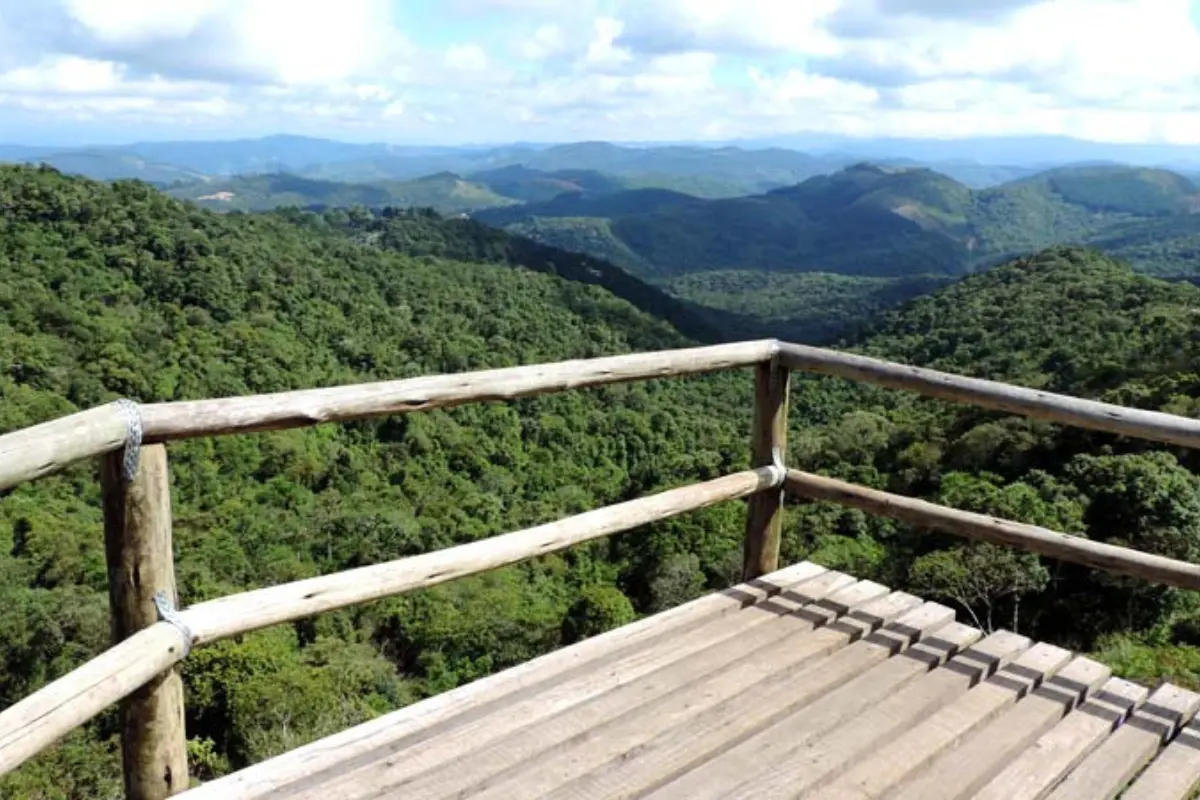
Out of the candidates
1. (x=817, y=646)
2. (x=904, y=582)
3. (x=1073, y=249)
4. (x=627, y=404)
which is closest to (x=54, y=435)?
(x=817, y=646)

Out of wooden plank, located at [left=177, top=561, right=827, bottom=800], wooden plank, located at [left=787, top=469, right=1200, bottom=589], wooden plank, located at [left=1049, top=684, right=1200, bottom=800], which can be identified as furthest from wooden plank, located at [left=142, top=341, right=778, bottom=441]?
wooden plank, located at [left=1049, top=684, right=1200, bottom=800]

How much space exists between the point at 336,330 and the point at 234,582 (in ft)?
81.2

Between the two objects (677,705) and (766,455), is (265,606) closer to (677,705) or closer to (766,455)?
(677,705)

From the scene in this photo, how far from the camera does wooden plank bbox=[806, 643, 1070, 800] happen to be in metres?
1.88

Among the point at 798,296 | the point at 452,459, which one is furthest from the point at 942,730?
the point at 798,296

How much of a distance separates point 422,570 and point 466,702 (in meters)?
0.32

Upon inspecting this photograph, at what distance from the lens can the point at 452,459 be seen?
3700cm

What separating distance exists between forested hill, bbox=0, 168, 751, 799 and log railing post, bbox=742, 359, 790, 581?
28.7 ft

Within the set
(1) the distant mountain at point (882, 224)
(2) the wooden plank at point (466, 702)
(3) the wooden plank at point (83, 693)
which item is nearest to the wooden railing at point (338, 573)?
(3) the wooden plank at point (83, 693)

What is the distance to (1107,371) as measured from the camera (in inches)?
998

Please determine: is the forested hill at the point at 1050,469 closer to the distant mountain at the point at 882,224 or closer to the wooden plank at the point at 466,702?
the wooden plank at the point at 466,702

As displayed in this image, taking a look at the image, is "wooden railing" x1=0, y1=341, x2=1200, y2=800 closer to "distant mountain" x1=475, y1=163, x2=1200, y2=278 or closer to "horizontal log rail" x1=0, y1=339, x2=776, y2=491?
"horizontal log rail" x1=0, y1=339, x2=776, y2=491

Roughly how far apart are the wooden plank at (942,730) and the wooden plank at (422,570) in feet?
2.82

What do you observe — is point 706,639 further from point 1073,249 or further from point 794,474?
point 1073,249
